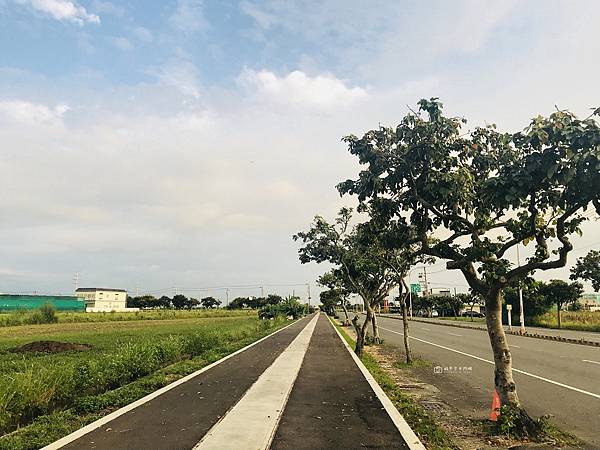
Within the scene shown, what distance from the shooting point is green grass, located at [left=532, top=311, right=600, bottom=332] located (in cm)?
3844

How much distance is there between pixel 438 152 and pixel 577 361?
1321 cm

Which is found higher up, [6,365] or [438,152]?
[438,152]

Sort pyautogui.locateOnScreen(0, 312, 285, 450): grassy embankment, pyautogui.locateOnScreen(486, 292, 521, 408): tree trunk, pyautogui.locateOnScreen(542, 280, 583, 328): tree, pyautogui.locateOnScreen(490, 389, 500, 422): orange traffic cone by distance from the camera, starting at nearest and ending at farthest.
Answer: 1. pyautogui.locateOnScreen(0, 312, 285, 450): grassy embankment
2. pyautogui.locateOnScreen(486, 292, 521, 408): tree trunk
3. pyautogui.locateOnScreen(490, 389, 500, 422): orange traffic cone
4. pyautogui.locateOnScreen(542, 280, 583, 328): tree

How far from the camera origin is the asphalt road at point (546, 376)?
9.32 meters

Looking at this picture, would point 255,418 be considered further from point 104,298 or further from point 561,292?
point 104,298

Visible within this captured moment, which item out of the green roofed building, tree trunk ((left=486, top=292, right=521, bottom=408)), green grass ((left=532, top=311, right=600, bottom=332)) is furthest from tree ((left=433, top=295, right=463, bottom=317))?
tree trunk ((left=486, top=292, right=521, bottom=408))

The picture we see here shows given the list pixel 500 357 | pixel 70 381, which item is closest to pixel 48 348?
pixel 70 381

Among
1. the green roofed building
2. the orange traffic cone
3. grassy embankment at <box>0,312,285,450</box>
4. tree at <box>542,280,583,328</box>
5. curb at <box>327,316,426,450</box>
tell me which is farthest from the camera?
the green roofed building

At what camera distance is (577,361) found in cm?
1762

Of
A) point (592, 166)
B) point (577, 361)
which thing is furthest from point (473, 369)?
point (592, 166)

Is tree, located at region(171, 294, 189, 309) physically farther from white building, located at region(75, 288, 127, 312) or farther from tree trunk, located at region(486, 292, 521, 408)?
tree trunk, located at region(486, 292, 521, 408)

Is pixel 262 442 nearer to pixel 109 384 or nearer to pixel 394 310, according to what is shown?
pixel 109 384

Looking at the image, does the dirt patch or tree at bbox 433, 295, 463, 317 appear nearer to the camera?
the dirt patch

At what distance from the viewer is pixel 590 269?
132ft
